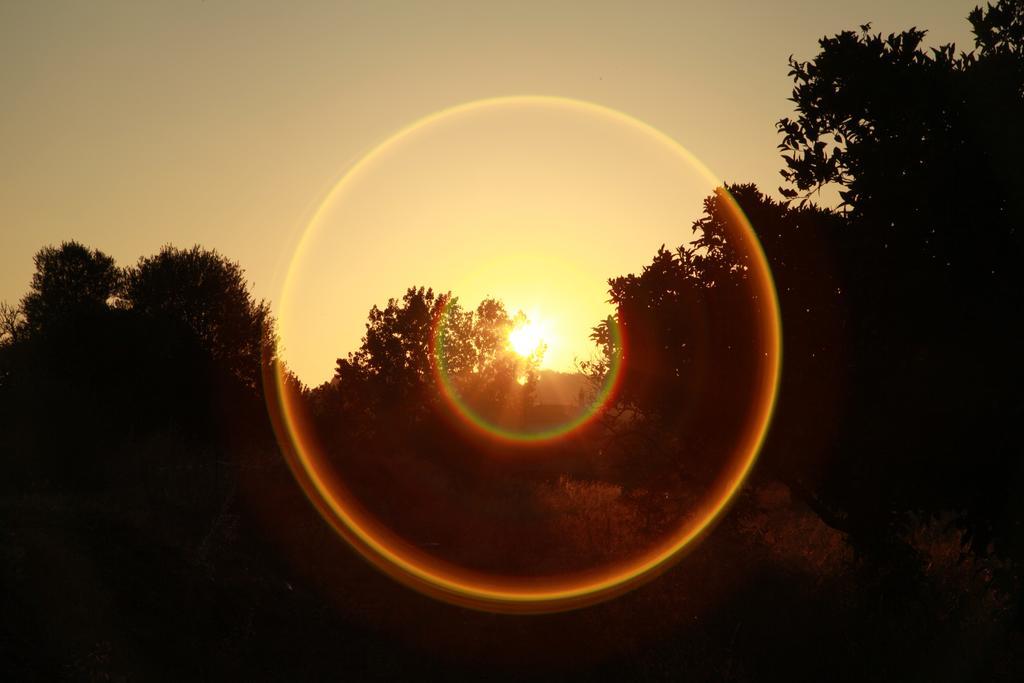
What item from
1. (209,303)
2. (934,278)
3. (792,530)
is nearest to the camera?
(934,278)

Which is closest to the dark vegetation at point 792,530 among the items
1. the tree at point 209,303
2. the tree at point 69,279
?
the tree at point 209,303

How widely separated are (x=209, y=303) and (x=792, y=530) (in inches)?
1475

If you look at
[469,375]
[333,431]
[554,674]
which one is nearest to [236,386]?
[333,431]

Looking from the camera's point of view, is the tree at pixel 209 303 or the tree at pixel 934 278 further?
the tree at pixel 209 303

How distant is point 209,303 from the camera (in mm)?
50656

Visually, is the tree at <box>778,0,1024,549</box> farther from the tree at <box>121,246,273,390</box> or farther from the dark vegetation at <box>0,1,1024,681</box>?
the tree at <box>121,246,273,390</box>

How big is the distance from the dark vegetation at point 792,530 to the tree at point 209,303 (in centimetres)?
2564

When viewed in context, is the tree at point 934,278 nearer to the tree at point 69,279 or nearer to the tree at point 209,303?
the tree at point 209,303

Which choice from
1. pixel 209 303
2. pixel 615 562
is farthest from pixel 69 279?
pixel 615 562

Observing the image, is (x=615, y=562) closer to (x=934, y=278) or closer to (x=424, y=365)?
(x=934, y=278)

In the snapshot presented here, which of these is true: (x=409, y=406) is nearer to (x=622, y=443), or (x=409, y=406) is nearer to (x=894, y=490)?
(x=622, y=443)

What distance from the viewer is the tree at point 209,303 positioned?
49281 mm

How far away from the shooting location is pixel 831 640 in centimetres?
1402

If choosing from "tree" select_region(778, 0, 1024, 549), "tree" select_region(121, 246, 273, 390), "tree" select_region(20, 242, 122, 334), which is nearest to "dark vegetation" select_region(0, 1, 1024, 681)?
"tree" select_region(778, 0, 1024, 549)
